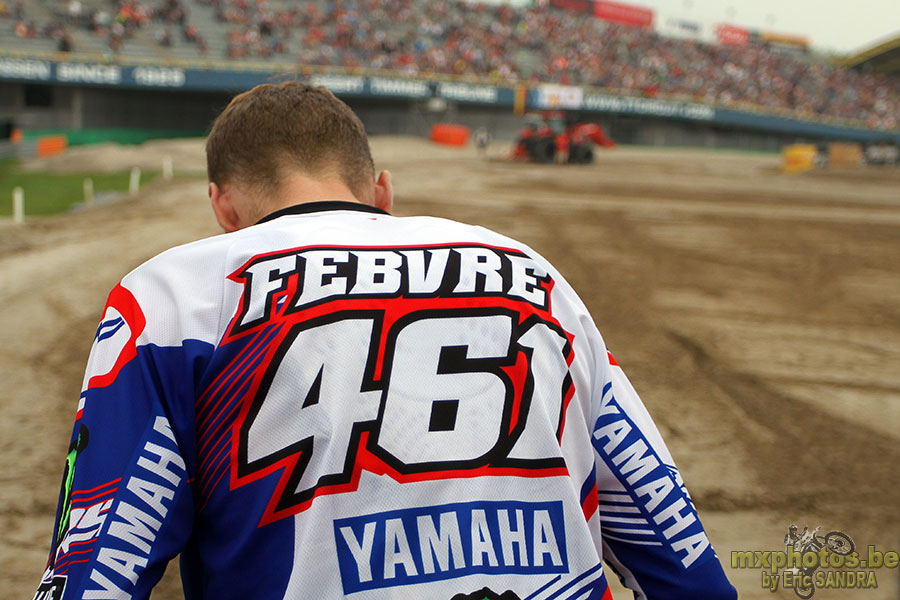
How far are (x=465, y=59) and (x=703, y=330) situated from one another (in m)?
35.6

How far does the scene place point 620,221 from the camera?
1473 centimetres

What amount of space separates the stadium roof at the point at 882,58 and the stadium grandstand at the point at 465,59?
24 centimetres

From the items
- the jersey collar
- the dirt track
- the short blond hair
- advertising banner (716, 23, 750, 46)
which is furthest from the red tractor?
advertising banner (716, 23, 750, 46)

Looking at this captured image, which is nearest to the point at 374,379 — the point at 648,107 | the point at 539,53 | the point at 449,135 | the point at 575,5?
the point at 449,135

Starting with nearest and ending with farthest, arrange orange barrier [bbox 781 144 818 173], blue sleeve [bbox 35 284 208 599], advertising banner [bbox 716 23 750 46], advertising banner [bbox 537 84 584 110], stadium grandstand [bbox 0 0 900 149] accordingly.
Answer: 1. blue sleeve [bbox 35 284 208 599]
2. stadium grandstand [bbox 0 0 900 149]
3. orange barrier [bbox 781 144 818 173]
4. advertising banner [bbox 537 84 584 110]
5. advertising banner [bbox 716 23 750 46]

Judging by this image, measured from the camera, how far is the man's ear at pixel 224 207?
1721 millimetres

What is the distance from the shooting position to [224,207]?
1.73m

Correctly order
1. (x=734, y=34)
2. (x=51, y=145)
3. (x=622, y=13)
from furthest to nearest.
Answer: (x=734, y=34), (x=622, y=13), (x=51, y=145)

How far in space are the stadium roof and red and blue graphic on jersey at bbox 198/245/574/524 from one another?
69.2 meters

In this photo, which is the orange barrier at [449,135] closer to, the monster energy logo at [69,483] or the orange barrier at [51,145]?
the orange barrier at [51,145]

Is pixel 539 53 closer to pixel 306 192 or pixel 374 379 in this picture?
pixel 306 192

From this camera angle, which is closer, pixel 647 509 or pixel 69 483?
pixel 69 483

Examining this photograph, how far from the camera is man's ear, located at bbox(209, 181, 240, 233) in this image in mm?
1721

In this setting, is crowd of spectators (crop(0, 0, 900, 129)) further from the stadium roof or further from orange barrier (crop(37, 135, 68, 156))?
orange barrier (crop(37, 135, 68, 156))
